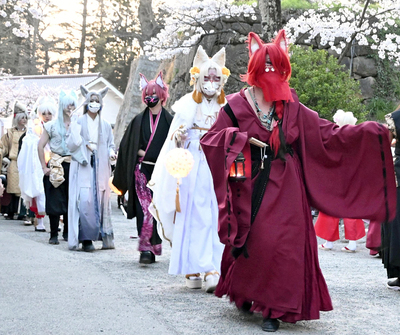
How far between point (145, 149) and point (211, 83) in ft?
6.15

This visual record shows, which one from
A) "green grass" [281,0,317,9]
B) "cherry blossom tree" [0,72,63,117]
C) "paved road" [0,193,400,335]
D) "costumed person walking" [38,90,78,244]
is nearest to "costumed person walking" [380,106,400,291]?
"paved road" [0,193,400,335]

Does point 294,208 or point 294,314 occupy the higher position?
point 294,208

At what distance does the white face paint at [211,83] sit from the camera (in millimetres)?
6852

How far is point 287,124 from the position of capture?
5000 millimetres

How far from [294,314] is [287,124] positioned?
1378mm

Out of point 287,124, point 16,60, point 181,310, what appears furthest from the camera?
point 16,60

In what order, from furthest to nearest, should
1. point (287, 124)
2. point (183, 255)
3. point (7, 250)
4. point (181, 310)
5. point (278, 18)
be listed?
point (278, 18)
point (7, 250)
point (183, 255)
point (181, 310)
point (287, 124)

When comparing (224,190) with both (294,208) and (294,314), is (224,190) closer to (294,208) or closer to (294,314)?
(294,208)

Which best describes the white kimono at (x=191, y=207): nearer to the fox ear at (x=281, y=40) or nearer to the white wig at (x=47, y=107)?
the fox ear at (x=281, y=40)

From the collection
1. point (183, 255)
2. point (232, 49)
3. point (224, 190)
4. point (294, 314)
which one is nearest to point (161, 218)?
point (183, 255)

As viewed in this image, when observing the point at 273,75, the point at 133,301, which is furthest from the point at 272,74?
the point at 133,301

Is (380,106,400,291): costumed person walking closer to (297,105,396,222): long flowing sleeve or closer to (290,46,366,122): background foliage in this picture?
(297,105,396,222): long flowing sleeve

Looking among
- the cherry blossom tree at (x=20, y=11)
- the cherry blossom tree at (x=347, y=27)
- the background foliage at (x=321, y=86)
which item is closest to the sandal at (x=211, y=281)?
the cherry blossom tree at (x=20, y=11)

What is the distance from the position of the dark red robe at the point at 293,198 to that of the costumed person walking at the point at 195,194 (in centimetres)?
125
